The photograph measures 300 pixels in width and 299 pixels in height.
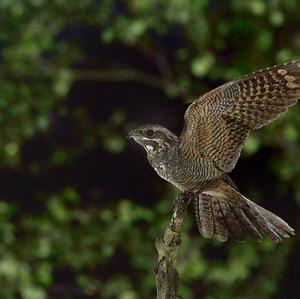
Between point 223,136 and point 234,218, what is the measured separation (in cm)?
17

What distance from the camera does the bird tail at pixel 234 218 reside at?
3.82ft

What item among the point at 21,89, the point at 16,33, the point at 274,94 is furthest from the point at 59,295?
the point at 274,94

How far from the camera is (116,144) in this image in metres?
2.64

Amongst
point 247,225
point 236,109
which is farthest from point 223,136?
point 247,225

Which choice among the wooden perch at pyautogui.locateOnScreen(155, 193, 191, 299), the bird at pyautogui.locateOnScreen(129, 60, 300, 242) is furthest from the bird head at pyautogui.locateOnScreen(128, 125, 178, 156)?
the wooden perch at pyautogui.locateOnScreen(155, 193, 191, 299)

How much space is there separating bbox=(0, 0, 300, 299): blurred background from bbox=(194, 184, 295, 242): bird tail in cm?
120

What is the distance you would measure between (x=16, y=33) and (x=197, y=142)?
5.13 feet

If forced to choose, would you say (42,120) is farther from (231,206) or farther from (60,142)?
(231,206)

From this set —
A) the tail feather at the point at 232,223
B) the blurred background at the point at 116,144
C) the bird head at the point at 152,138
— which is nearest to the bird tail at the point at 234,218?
the tail feather at the point at 232,223

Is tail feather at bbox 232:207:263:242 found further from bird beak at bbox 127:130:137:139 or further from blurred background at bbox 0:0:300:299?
blurred background at bbox 0:0:300:299

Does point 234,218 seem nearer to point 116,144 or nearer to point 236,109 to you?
point 236,109

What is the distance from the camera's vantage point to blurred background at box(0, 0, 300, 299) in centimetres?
251

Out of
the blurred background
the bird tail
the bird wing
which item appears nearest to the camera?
the bird wing

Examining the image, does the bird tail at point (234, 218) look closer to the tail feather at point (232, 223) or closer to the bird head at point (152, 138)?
the tail feather at point (232, 223)
